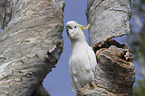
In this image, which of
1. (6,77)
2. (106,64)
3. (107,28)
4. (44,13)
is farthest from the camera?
(44,13)

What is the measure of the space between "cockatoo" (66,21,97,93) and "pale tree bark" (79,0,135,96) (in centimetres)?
9

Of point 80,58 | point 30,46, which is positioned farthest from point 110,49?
point 30,46

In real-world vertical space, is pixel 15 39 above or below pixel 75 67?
above

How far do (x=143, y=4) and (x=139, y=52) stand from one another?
1.82 metres

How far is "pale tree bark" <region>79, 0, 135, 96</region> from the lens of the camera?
121cm

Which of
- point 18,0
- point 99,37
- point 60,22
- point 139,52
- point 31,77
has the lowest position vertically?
point 139,52

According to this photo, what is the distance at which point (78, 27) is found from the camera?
1495 mm

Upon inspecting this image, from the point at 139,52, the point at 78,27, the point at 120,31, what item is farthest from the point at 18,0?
the point at 139,52

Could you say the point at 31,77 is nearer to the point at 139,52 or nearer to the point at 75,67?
the point at 75,67

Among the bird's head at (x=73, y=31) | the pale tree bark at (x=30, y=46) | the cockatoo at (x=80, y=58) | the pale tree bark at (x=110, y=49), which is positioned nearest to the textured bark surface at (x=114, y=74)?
the pale tree bark at (x=110, y=49)

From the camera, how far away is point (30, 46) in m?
1.46

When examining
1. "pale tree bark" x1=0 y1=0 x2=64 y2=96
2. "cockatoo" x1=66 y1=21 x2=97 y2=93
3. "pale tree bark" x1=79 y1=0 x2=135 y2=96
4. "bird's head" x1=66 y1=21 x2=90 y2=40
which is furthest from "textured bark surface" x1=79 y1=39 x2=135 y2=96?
"pale tree bark" x1=0 y1=0 x2=64 y2=96

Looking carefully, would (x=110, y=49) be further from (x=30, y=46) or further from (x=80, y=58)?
(x=30, y=46)

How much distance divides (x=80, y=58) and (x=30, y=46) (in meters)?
0.43
